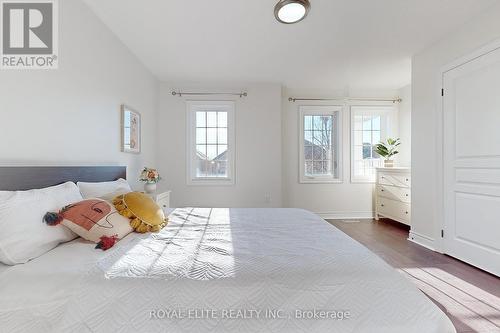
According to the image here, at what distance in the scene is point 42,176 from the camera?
1.71 meters

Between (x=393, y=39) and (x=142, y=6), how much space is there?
2.77 meters

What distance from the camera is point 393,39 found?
299cm

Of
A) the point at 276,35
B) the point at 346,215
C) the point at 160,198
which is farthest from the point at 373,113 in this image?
the point at 160,198

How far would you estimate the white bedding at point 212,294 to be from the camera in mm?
863

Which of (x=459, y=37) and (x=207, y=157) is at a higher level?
(x=459, y=37)

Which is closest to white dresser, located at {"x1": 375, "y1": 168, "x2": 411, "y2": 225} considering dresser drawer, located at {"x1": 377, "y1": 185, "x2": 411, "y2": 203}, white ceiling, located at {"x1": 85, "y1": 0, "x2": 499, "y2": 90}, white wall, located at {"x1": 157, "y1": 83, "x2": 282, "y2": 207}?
dresser drawer, located at {"x1": 377, "y1": 185, "x2": 411, "y2": 203}

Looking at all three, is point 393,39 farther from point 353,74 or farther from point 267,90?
point 267,90

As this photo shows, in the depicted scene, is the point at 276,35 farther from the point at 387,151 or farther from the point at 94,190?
the point at 387,151

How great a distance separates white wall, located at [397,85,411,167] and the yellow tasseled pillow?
15.0 feet

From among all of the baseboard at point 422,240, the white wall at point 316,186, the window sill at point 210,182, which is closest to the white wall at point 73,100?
the window sill at point 210,182

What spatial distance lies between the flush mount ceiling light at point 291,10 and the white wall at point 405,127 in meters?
3.53

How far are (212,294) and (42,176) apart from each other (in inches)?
61.0

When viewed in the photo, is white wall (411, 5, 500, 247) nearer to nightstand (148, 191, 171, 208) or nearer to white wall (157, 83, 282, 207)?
white wall (157, 83, 282, 207)

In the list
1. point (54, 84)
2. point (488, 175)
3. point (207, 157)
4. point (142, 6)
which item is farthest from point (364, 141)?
point (54, 84)
